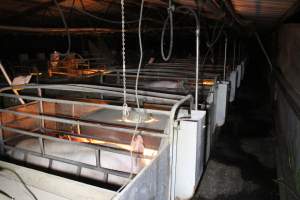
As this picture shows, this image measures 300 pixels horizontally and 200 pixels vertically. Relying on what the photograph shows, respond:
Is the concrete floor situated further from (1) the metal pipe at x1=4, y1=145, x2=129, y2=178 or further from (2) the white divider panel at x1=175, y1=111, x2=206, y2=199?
(1) the metal pipe at x1=4, y1=145, x2=129, y2=178

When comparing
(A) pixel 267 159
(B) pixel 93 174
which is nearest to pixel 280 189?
(A) pixel 267 159

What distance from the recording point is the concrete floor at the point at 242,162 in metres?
4.17

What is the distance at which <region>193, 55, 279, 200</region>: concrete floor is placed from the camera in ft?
13.7

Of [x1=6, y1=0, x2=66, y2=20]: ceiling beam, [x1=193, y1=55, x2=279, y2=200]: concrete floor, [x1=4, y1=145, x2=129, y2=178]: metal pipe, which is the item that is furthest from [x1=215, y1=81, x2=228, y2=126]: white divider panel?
[x1=6, y1=0, x2=66, y2=20]: ceiling beam

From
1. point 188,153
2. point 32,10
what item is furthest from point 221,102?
point 32,10

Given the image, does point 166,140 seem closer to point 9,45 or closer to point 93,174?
point 93,174

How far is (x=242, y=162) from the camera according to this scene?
17.1ft

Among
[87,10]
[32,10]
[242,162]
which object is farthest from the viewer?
[87,10]

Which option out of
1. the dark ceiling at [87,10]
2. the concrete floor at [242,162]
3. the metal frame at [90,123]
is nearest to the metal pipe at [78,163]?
the metal frame at [90,123]

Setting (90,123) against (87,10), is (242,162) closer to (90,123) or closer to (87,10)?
(90,123)

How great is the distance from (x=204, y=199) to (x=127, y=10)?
21.5 feet

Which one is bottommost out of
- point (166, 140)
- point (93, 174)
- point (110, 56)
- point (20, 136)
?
point (93, 174)

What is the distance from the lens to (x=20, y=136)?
13.5 ft

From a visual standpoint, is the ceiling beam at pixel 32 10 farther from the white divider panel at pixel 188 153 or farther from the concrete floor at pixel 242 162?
the concrete floor at pixel 242 162
